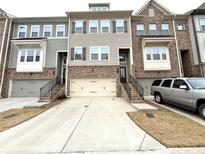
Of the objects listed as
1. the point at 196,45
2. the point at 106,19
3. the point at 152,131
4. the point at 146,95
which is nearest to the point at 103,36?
the point at 106,19

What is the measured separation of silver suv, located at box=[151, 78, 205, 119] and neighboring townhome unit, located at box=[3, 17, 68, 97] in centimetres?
1173

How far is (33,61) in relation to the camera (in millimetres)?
14680

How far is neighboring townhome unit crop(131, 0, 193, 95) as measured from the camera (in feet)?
47.4

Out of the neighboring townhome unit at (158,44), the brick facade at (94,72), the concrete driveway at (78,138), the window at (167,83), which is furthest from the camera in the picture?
the neighboring townhome unit at (158,44)

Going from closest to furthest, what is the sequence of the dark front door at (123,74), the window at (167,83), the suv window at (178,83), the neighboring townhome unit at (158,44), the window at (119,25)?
the suv window at (178,83) < the window at (167,83) < the neighboring townhome unit at (158,44) < the window at (119,25) < the dark front door at (123,74)

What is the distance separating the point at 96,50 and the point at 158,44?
769 centimetres

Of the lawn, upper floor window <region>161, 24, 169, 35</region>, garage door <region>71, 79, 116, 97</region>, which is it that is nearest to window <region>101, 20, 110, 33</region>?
garage door <region>71, 79, 116, 97</region>

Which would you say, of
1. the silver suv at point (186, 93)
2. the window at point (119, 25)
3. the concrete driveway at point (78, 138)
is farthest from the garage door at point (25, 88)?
the silver suv at point (186, 93)

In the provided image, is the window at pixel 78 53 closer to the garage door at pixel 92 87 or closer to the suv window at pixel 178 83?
the garage door at pixel 92 87

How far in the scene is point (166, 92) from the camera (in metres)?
8.67

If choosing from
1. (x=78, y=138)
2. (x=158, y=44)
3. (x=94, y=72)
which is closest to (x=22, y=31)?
(x=94, y=72)

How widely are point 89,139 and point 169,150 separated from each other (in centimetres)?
235

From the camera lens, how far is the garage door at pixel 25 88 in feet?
48.1

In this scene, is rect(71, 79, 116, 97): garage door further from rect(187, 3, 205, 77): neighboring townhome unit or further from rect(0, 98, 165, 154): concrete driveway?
rect(187, 3, 205, 77): neighboring townhome unit
